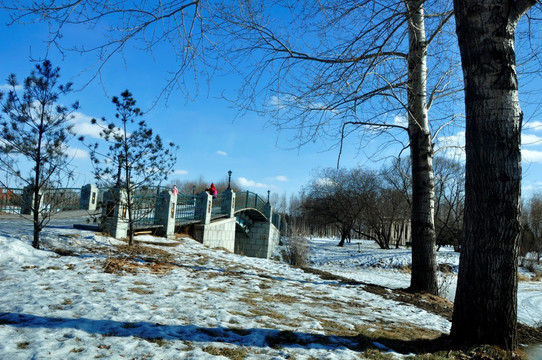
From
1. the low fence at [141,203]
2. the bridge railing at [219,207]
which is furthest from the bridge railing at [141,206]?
the bridge railing at [219,207]

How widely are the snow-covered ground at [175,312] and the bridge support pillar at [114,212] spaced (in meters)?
2.35

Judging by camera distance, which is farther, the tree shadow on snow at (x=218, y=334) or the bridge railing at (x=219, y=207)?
the bridge railing at (x=219, y=207)

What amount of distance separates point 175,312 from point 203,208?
508 inches

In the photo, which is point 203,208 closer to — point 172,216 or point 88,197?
point 172,216

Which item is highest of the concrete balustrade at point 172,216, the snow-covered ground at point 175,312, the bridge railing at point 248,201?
the bridge railing at point 248,201

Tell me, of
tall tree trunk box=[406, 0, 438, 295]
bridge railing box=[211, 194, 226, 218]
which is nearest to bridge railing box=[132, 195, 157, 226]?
bridge railing box=[211, 194, 226, 218]

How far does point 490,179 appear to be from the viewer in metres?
3.86

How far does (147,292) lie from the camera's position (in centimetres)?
549

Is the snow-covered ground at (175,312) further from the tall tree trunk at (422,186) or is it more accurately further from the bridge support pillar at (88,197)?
the bridge support pillar at (88,197)

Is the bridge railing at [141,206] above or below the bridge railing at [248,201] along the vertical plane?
below

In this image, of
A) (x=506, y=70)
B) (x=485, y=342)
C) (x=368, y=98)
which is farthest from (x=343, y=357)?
(x=368, y=98)

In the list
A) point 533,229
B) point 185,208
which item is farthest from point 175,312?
point 533,229

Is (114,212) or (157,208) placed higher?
(157,208)

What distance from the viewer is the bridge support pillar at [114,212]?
11492 millimetres
